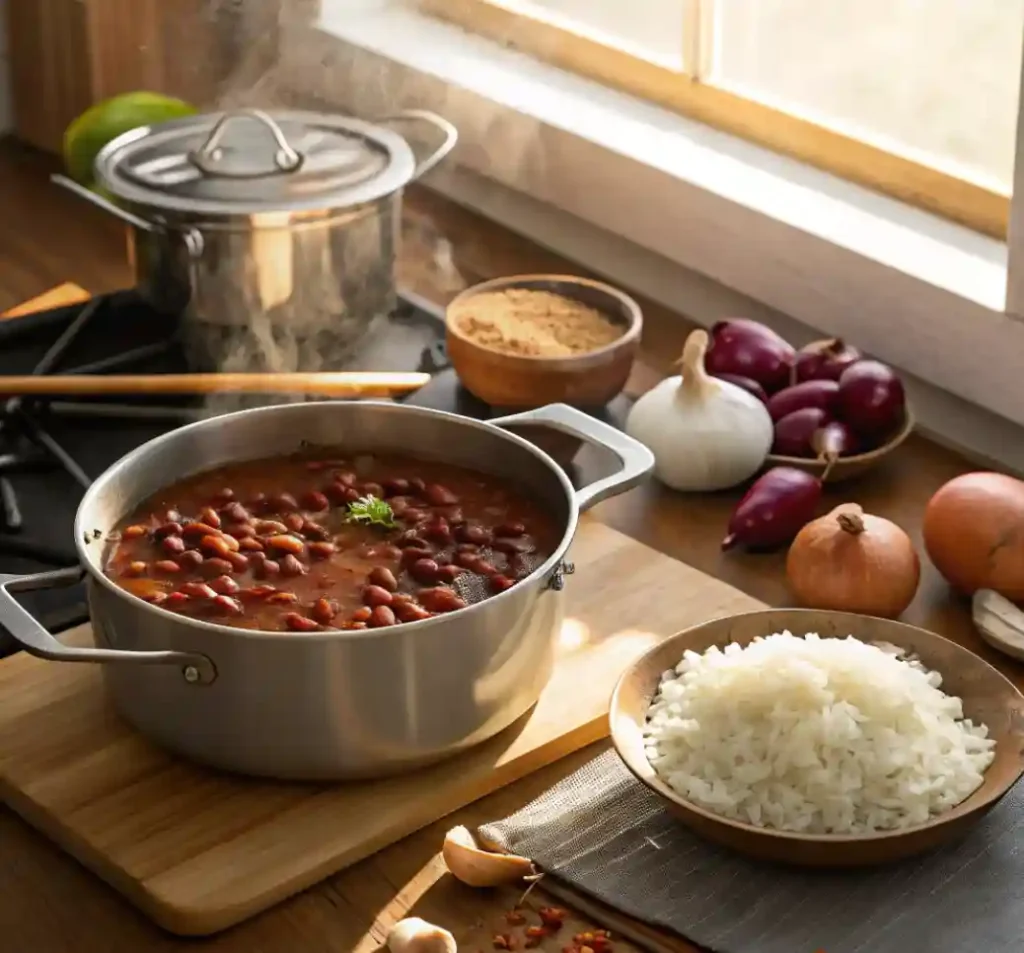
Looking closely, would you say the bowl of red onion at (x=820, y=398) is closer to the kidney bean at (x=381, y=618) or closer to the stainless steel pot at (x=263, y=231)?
the stainless steel pot at (x=263, y=231)

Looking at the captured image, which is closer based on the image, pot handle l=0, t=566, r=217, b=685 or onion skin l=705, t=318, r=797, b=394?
pot handle l=0, t=566, r=217, b=685

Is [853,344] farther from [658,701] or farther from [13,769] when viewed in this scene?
[13,769]

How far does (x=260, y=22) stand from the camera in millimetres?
2301

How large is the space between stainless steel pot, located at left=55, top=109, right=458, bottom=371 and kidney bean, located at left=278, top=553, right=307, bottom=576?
1.63ft

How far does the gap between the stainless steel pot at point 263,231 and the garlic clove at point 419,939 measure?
2.55ft

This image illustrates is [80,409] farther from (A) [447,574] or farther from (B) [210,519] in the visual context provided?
(A) [447,574]

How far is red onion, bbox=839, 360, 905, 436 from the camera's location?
1.49 meters

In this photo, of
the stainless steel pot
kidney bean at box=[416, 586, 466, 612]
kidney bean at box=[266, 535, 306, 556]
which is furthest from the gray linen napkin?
the stainless steel pot

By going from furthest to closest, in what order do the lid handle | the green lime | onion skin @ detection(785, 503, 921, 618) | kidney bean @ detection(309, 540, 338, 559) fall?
1. the green lime
2. the lid handle
3. onion skin @ detection(785, 503, 921, 618)
4. kidney bean @ detection(309, 540, 338, 559)

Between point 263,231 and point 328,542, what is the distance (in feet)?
1.52

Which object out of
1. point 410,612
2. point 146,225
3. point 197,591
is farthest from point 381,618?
point 146,225

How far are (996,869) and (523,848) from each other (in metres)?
0.28

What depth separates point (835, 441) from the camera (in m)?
1.47

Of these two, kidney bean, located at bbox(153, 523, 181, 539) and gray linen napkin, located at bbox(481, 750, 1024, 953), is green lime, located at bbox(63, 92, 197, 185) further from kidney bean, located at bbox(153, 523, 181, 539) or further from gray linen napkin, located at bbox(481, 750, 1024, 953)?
gray linen napkin, located at bbox(481, 750, 1024, 953)
